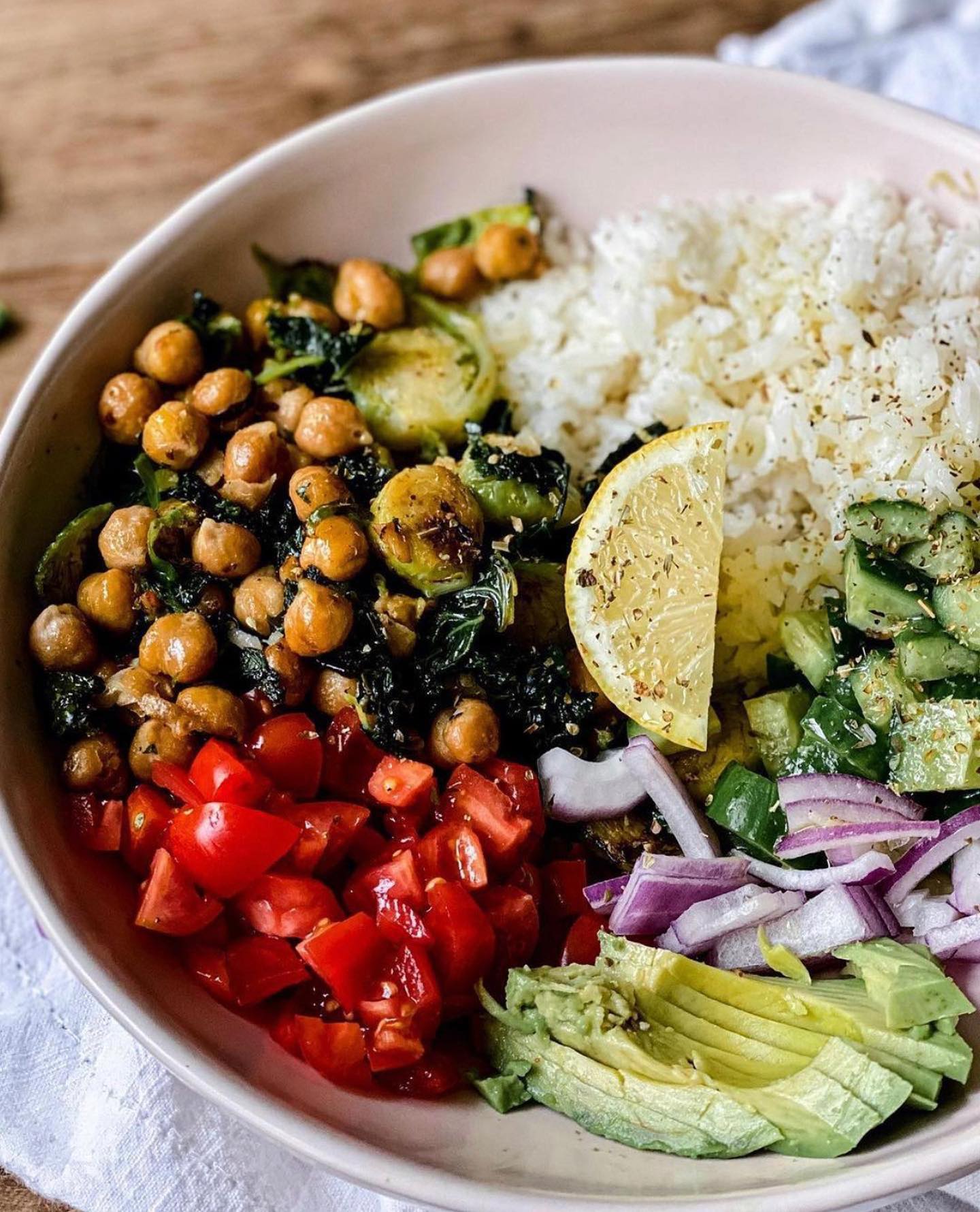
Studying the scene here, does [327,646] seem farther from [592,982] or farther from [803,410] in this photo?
[803,410]

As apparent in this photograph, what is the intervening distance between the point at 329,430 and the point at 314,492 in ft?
0.94

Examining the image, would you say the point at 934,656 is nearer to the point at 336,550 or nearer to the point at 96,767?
the point at 336,550

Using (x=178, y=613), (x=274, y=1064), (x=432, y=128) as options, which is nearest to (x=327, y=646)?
(x=178, y=613)


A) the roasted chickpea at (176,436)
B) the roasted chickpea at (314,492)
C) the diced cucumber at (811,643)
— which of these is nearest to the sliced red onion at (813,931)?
the diced cucumber at (811,643)

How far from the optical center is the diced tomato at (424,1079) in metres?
A: 2.89

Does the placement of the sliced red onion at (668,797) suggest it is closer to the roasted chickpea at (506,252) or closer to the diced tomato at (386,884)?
the diced tomato at (386,884)

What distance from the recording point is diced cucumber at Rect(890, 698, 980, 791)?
2953 millimetres

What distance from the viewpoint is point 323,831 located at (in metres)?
2.98

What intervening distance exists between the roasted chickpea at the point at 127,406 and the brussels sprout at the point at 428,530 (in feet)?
2.60

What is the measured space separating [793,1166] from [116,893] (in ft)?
5.78

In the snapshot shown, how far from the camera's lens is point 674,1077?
8.78 ft

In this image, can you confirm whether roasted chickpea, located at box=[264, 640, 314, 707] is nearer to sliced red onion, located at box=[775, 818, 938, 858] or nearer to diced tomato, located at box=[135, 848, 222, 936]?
diced tomato, located at box=[135, 848, 222, 936]

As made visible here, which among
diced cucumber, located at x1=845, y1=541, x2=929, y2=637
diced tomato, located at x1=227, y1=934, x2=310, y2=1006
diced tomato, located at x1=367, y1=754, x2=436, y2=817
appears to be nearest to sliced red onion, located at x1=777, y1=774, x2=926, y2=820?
diced cucumber, located at x1=845, y1=541, x2=929, y2=637

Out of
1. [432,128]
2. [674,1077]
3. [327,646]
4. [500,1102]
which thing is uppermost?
[432,128]
